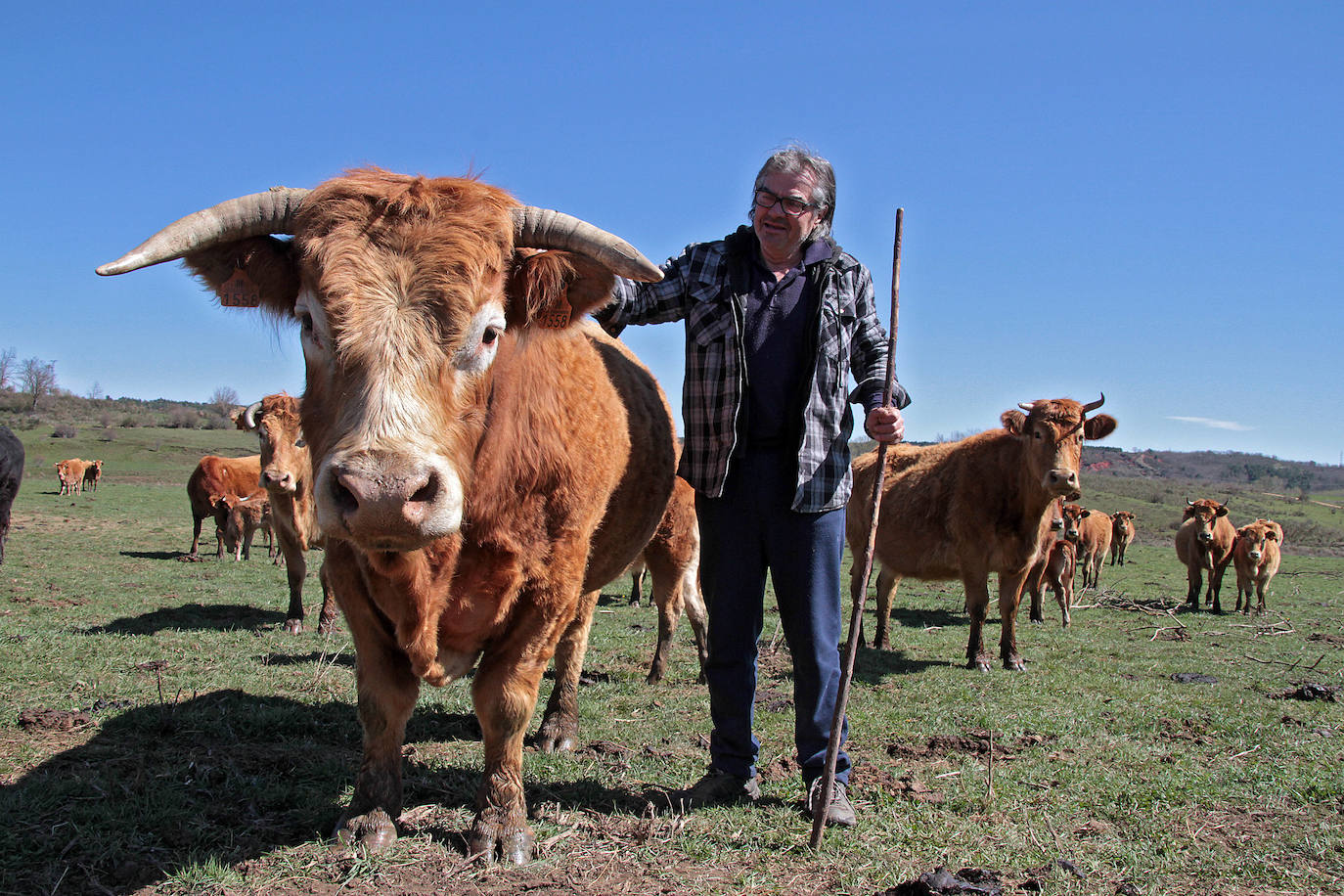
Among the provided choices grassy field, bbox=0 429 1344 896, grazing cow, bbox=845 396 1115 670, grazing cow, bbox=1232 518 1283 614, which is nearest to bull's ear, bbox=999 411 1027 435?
grazing cow, bbox=845 396 1115 670

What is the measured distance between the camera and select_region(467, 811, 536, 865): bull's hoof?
10.6 ft

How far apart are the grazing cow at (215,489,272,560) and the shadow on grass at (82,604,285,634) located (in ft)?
26.0

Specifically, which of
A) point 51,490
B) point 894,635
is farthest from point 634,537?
point 51,490

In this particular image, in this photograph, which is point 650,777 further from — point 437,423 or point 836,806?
point 437,423

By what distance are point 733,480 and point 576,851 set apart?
1.72 meters

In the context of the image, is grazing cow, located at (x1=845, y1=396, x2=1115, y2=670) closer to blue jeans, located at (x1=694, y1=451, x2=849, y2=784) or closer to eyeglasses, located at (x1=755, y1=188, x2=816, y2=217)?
blue jeans, located at (x1=694, y1=451, x2=849, y2=784)

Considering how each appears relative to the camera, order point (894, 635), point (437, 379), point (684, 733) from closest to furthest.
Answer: point (437, 379) < point (684, 733) < point (894, 635)

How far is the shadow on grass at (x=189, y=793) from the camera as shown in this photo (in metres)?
2.99

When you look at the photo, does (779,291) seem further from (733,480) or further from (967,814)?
(967,814)

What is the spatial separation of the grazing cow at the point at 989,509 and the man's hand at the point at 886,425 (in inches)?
201

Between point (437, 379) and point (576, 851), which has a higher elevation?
point (437, 379)

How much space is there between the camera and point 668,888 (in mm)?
3061

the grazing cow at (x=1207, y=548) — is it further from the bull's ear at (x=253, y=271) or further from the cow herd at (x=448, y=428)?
the bull's ear at (x=253, y=271)

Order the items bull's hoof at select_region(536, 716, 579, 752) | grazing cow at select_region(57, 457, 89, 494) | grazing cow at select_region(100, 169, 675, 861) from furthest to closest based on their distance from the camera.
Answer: grazing cow at select_region(57, 457, 89, 494) → bull's hoof at select_region(536, 716, 579, 752) → grazing cow at select_region(100, 169, 675, 861)
